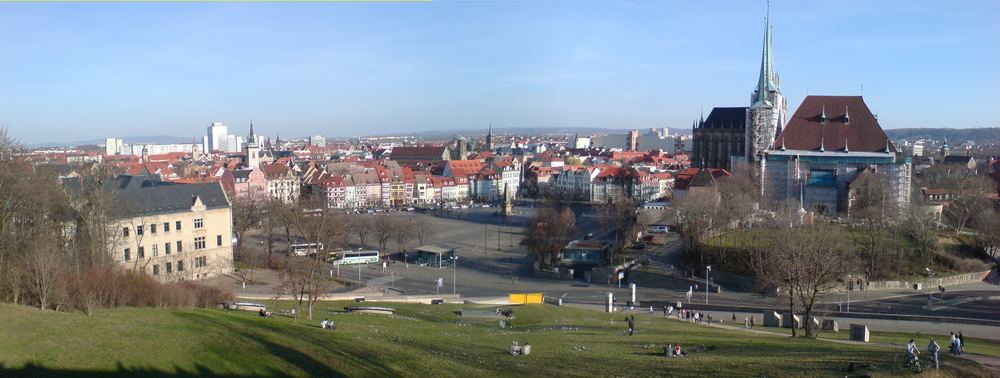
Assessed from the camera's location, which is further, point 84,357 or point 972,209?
point 972,209

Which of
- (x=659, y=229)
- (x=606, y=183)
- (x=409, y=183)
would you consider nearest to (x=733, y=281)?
(x=659, y=229)

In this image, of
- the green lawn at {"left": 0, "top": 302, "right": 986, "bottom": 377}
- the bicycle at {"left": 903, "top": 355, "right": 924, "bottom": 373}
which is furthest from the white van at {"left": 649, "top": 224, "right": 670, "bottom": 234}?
the bicycle at {"left": 903, "top": 355, "right": 924, "bottom": 373}

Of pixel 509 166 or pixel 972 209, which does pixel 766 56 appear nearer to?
pixel 972 209

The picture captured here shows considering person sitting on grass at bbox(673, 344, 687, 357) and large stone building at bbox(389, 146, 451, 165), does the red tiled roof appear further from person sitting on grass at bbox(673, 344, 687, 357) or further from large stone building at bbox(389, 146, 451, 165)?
person sitting on grass at bbox(673, 344, 687, 357)

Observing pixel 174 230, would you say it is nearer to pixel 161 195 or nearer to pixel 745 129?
pixel 161 195

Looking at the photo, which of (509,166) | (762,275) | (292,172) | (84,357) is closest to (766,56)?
(509,166)

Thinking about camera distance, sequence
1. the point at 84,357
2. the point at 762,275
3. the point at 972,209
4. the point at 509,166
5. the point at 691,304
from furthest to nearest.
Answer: the point at 509,166
the point at 972,209
the point at 691,304
the point at 762,275
the point at 84,357

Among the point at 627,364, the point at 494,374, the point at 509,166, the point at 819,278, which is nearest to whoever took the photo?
the point at 494,374

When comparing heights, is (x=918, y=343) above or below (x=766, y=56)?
below
